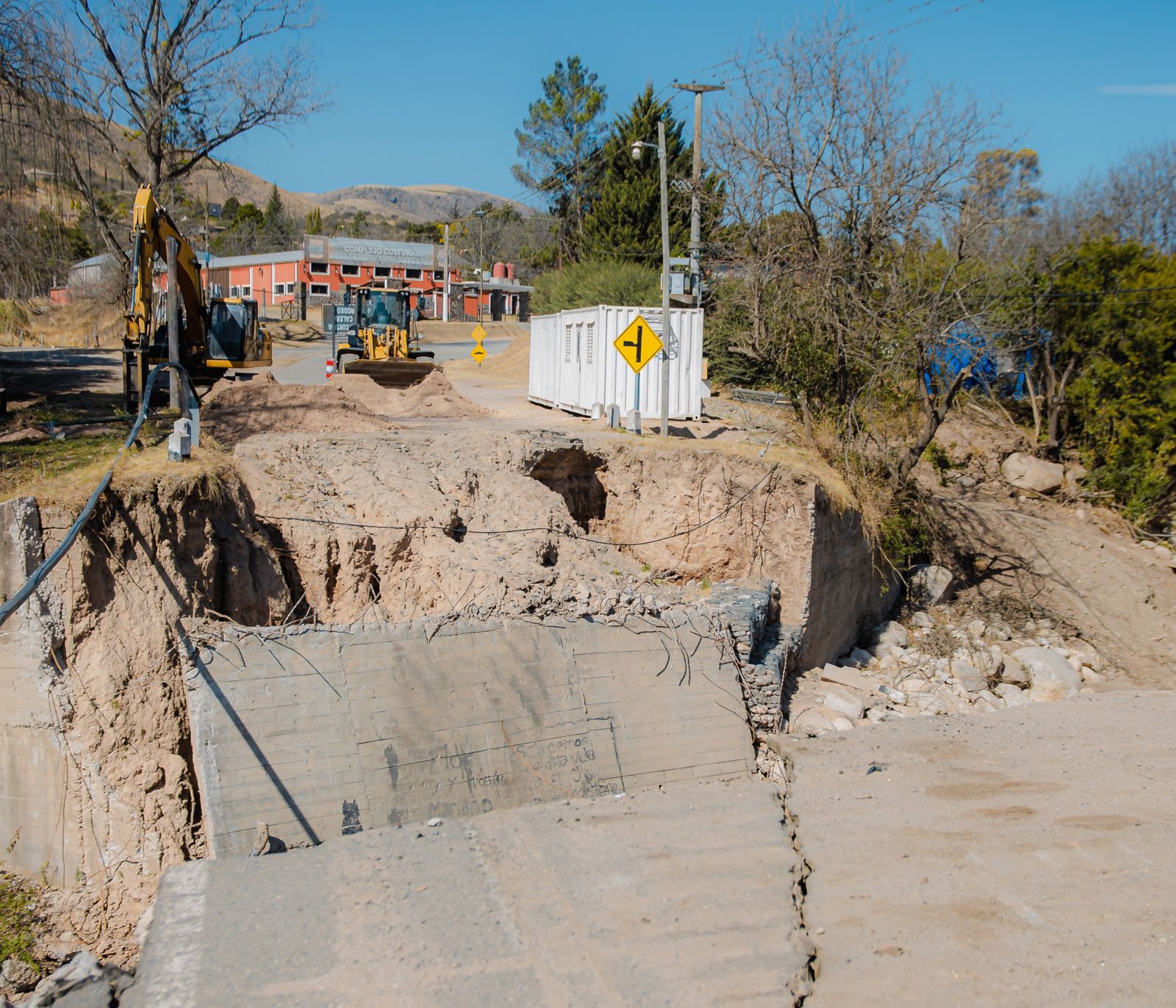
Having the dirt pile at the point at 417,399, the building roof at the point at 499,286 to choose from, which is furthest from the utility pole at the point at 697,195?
the building roof at the point at 499,286

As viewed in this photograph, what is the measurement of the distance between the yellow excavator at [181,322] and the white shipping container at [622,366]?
20.9 ft

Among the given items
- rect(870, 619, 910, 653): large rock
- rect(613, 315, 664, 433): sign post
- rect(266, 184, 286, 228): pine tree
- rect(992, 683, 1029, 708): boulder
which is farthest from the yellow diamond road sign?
rect(266, 184, 286, 228): pine tree

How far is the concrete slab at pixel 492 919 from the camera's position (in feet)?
21.3

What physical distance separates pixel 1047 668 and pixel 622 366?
327 inches

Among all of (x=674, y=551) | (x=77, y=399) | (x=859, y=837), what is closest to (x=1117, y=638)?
(x=674, y=551)

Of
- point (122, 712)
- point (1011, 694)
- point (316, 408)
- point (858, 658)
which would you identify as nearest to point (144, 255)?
point (316, 408)

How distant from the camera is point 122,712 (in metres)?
8.15

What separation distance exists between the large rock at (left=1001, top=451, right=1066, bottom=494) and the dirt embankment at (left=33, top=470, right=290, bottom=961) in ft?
58.3

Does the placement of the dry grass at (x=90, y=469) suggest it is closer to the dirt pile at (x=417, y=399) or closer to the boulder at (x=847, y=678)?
the dirt pile at (x=417, y=399)

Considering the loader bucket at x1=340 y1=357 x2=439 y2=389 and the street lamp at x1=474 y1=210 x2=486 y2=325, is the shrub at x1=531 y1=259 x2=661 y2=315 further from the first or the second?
the street lamp at x1=474 y1=210 x2=486 y2=325

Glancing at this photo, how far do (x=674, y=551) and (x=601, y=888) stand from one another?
6361mm

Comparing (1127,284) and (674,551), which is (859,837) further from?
(1127,284)

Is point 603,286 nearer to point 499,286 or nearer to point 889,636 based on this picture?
point 889,636

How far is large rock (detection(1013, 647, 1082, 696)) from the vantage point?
15016 mm
